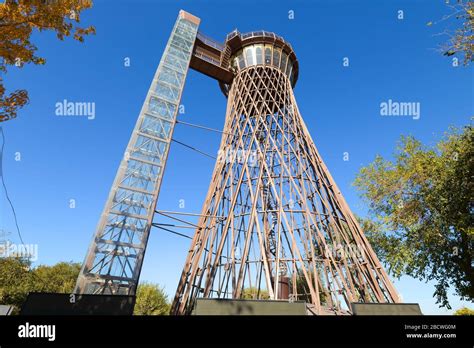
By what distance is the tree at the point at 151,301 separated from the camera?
25.1 meters

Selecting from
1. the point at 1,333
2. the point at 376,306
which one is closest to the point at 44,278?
the point at 1,333

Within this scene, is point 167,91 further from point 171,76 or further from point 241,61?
point 241,61

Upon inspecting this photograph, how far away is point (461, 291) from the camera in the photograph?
13.2m

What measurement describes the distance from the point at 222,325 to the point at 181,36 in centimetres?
→ 1528

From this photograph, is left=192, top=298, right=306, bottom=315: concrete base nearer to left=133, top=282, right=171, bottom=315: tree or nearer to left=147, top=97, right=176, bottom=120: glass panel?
left=147, top=97, right=176, bottom=120: glass panel

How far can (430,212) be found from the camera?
531 inches

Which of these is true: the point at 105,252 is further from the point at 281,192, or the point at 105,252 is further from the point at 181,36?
the point at 181,36

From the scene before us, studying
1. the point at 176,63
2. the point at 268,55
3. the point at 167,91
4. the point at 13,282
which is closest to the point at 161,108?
the point at 167,91

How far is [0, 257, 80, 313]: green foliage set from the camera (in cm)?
2361

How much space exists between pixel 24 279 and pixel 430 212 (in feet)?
114

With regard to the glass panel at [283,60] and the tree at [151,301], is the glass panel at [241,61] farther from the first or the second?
the tree at [151,301]

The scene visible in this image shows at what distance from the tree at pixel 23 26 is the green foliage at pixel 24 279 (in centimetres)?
2606

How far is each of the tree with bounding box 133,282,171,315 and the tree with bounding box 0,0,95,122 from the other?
24.1 m

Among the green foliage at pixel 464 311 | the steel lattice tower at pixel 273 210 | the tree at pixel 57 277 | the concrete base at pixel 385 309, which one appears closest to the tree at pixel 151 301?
the tree at pixel 57 277
